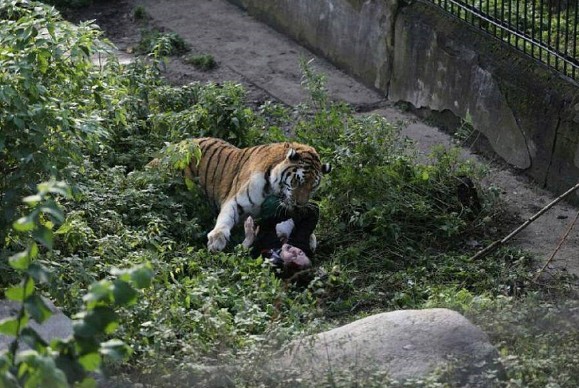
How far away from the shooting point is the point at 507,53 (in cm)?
888

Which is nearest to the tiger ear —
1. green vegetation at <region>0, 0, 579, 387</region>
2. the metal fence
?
green vegetation at <region>0, 0, 579, 387</region>

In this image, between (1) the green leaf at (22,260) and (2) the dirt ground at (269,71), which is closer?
(1) the green leaf at (22,260)

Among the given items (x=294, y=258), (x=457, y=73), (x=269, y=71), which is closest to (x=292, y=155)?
(x=294, y=258)

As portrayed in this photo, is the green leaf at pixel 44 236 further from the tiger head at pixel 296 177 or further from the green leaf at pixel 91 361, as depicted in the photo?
the tiger head at pixel 296 177

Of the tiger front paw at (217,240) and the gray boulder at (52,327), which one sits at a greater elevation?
the gray boulder at (52,327)

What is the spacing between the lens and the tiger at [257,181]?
7520mm

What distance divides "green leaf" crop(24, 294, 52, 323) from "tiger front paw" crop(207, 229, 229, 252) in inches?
144

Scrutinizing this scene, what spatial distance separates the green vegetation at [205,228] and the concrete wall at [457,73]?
Result: 25.2 inches

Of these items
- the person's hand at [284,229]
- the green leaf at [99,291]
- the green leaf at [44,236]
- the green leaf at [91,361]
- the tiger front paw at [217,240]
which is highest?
the green leaf at [99,291]

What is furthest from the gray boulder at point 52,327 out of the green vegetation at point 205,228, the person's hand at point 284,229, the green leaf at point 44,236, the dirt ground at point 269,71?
the dirt ground at point 269,71

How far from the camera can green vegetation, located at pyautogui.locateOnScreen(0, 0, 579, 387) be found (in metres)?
5.49

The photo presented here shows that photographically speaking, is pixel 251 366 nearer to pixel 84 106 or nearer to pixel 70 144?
pixel 70 144

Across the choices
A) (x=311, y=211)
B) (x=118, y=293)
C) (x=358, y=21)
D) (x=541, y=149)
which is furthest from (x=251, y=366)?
(x=358, y=21)

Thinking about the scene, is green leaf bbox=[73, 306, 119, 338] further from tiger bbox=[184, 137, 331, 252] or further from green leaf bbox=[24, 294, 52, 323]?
Answer: tiger bbox=[184, 137, 331, 252]
